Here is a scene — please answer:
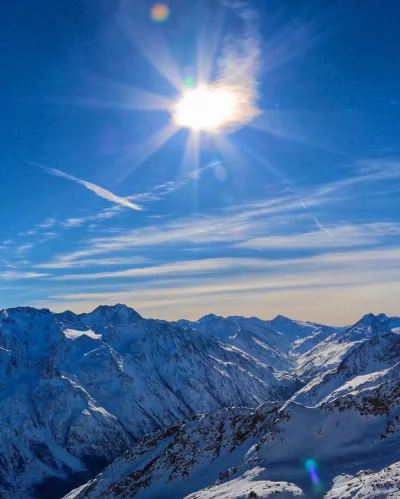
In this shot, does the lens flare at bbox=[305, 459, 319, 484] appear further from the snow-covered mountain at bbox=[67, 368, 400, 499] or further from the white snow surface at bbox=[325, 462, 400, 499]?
the white snow surface at bbox=[325, 462, 400, 499]

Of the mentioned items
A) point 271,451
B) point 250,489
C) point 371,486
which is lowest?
point 250,489

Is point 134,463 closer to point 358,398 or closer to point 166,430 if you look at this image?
point 166,430

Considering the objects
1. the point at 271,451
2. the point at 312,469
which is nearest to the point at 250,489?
the point at 312,469

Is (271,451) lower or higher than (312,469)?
higher

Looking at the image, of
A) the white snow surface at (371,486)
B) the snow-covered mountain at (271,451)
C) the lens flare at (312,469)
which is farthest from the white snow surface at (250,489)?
the white snow surface at (371,486)

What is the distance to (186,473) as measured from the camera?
82625 millimetres

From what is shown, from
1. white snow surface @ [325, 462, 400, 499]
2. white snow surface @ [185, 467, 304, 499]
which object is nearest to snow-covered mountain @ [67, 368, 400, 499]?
white snow surface @ [185, 467, 304, 499]

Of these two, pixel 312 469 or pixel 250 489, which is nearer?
pixel 250 489

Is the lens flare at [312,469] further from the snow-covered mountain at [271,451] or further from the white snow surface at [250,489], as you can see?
the white snow surface at [250,489]

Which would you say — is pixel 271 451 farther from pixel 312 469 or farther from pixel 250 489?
pixel 250 489

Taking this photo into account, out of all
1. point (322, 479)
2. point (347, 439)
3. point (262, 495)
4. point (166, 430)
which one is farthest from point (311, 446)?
point (166, 430)

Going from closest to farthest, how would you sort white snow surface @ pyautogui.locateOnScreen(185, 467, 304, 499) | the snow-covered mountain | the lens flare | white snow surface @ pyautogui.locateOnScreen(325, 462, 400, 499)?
1. white snow surface @ pyautogui.locateOnScreen(325, 462, 400, 499)
2. white snow surface @ pyautogui.locateOnScreen(185, 467, 304, 499)
3. the lens flare
4. the snow-covered mountain

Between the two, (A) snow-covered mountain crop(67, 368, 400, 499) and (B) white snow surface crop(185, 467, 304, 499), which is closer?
(B) white snow surface crop(185, 467, 304, 499)

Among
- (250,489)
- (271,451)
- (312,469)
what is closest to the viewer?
(250,489)
